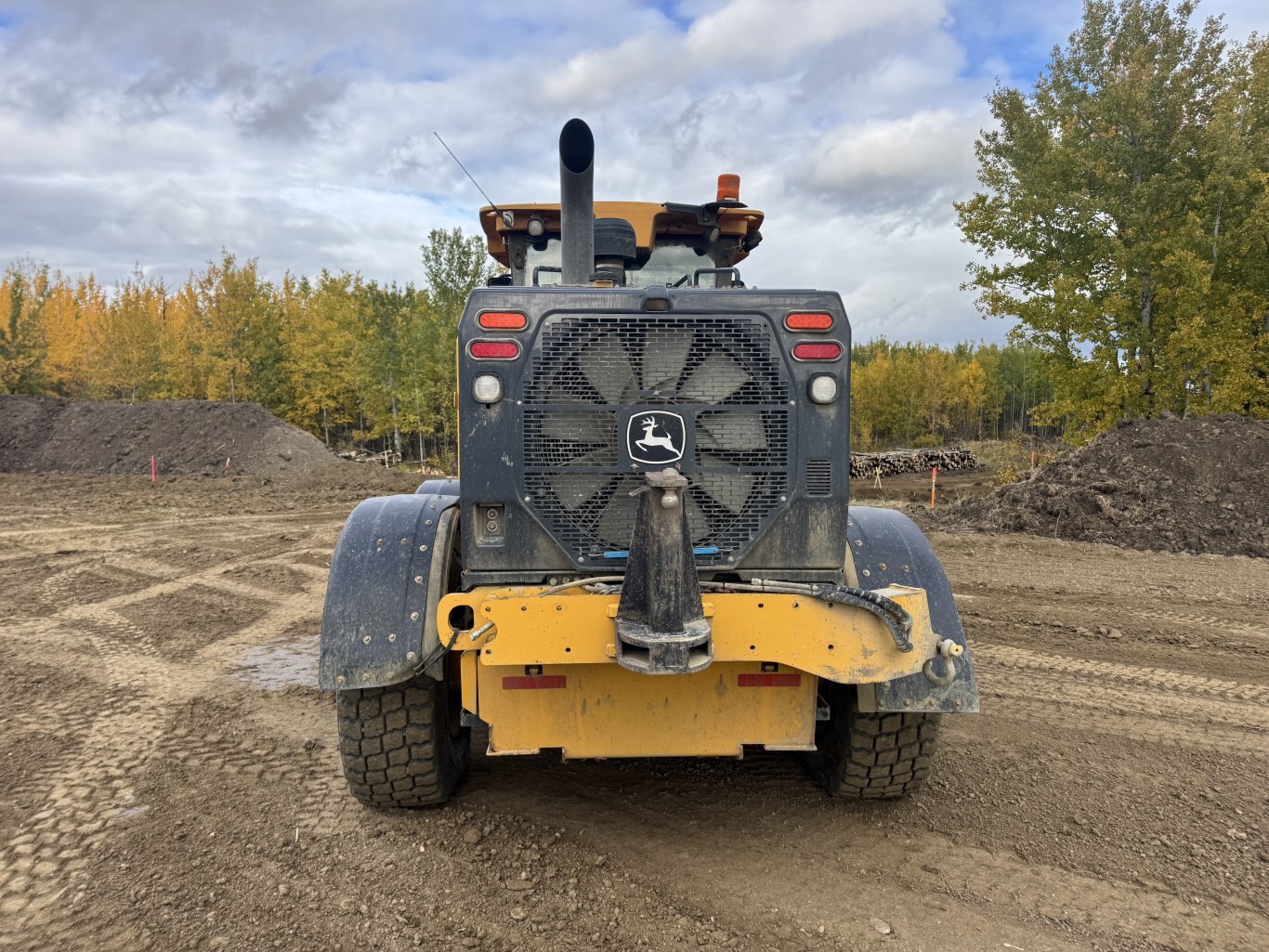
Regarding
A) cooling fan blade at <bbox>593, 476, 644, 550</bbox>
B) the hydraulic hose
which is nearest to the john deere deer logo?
cooling fan blade at <bbox>593, 476, 644, 550</bbox>

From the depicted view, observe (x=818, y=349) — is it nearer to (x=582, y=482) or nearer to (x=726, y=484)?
(x=726, y=484)

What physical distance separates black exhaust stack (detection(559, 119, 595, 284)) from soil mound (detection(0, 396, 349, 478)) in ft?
67.3

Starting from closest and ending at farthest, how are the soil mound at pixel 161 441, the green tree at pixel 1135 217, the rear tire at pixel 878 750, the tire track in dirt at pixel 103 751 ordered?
the tire track in dirt at pixel 103 751
the rear tire at pixel 878 750
the green tree at pixel 1135 217
the soil mound at pixel 161 441

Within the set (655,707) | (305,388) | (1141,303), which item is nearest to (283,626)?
(655,707)

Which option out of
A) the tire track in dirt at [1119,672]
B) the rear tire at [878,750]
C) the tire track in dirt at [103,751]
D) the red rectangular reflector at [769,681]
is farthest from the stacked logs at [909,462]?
the red rectangular reflector at [769,681]

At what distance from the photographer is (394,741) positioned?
3418 mm

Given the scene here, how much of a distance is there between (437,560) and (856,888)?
210cm

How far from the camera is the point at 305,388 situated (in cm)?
3556

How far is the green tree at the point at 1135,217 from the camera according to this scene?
14.9 m

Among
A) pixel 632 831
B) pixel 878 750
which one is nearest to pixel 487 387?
pixel 632 831

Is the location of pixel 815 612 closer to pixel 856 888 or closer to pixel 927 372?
pixel 856 888

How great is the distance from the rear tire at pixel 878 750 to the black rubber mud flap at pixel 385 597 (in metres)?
1.76

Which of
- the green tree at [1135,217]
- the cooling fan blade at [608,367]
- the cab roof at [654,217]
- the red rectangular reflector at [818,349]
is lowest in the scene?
the cooling fan blade at [608,367]

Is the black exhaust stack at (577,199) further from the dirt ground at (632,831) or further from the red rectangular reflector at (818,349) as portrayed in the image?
the dirt ground at (632,831)
